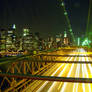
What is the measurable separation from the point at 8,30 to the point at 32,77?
430 feet

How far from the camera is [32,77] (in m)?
2.67

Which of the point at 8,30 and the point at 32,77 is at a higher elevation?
the point at 8,30

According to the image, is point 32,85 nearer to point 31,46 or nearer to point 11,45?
point 11,45

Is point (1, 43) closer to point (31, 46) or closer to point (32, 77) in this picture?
point (31, 46)

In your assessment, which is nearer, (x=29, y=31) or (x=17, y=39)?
(x=17, y=39)

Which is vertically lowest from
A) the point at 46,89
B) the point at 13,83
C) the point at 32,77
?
the point at 46,89

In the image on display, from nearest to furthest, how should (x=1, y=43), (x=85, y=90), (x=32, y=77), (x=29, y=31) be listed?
(x=32, y=77)
(x=85, y=90)
(x=1, y=43)
(x=29, y=31)

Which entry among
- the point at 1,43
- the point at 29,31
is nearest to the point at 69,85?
the point at 1,43

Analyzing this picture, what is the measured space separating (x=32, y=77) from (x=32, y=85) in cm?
594

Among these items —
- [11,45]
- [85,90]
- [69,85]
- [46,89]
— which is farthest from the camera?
[11,45]

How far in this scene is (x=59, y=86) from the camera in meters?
8.39

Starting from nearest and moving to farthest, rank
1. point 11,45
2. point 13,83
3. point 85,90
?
point 13,83, point 85,90, point 11,45

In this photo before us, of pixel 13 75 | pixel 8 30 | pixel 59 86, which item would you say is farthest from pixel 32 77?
pixel 8 30

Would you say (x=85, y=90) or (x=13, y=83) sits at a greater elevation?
(x=13, y=83)
